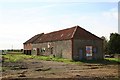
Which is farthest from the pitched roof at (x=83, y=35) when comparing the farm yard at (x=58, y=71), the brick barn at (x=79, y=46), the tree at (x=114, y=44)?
the tree at (x=114, y=44)

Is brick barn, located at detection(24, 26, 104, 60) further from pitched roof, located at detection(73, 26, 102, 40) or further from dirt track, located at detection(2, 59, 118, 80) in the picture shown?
dirt track, located at detection(2, 59, 118, 80)

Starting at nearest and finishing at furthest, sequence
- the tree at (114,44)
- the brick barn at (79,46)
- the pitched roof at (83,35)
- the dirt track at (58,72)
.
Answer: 1. the dirt track at (58,72)
2. the brick barn at (79,46)
3. the pitched roof at (83,35)
4. the tree at (114,44)

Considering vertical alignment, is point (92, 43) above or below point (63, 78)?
above

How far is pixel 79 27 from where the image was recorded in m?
48.1

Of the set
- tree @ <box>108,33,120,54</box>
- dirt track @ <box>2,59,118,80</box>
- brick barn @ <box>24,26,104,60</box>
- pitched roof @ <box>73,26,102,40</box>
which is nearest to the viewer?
dirt track @ <box>2,59,118,80</box>

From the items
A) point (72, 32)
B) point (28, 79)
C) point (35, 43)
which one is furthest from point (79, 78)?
point (35, 43)

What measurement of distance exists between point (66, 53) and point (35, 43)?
2289 centimetres

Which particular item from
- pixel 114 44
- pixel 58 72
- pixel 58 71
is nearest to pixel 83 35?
pixel 114 44

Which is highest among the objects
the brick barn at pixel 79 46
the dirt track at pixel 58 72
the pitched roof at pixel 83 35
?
the pitched roof at pixel 83 35

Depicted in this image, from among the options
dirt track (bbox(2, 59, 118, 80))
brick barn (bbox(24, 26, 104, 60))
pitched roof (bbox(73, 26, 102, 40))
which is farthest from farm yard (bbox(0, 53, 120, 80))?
pitched roof (bbox(73, 26, 102, 40))

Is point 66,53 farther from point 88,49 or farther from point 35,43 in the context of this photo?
point 35,43

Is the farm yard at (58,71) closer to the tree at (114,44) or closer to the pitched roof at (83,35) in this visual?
the pitched roof at (83,35)

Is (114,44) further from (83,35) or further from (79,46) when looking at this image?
(79,46)

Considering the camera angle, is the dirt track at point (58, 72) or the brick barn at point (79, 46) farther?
the brick barn at point (79, 46)
